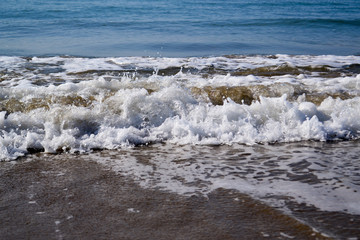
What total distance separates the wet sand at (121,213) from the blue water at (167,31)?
807 cm

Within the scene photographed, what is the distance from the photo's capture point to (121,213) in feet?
9.70

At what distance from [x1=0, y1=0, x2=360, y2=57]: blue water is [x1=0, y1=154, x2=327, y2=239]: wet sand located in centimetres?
807

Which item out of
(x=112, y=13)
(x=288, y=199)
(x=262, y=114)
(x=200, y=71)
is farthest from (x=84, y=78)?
(x=112, y=13)

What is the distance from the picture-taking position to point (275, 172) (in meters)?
3.66

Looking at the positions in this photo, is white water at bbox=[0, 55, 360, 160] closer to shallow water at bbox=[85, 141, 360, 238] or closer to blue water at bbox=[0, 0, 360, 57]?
shallow water at bbox=[85, 141, 360, 238]

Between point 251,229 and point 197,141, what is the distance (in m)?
1.99

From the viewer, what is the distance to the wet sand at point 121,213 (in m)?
2.66

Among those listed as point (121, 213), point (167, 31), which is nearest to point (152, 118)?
point (121, 213)

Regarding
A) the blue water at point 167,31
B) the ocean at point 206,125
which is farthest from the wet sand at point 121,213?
the blue water at point 167,31

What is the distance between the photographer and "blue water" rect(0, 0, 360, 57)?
1222cm

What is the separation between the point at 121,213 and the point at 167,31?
1439 centimetres

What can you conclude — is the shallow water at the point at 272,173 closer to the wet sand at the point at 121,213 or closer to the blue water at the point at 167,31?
the wet sand at the point at 121,213

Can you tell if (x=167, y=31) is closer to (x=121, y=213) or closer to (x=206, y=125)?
(x=206, y=125)

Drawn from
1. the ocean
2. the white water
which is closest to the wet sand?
the ocean
